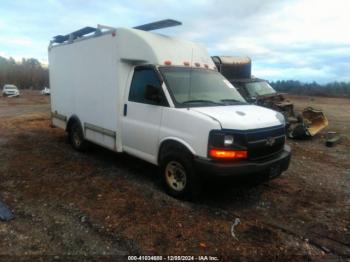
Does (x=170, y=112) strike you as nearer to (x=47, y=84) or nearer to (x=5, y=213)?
(x=5, y=213)

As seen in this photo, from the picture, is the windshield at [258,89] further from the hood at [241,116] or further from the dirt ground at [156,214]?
the hood at [241,116]

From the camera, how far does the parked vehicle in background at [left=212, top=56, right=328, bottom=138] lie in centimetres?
1041

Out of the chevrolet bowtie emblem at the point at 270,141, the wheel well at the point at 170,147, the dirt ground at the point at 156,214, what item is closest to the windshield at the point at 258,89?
the dirt ground at the point at 156,214

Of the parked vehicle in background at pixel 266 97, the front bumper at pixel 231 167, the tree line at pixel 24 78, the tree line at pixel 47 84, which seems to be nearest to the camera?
the front bumper at pixel 231 167

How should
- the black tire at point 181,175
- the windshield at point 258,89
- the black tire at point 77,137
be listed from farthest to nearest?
the windshield at point 258,89
the black tire at point 77,137
the black tire at point 181,175

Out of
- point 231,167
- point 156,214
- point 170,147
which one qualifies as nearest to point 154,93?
point 170,147

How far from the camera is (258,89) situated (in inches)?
457

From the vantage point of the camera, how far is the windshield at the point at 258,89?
11.3m

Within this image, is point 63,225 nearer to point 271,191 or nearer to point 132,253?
point 132,253

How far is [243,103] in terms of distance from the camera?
17.8 feet

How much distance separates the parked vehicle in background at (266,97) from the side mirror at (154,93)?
19.3 ft

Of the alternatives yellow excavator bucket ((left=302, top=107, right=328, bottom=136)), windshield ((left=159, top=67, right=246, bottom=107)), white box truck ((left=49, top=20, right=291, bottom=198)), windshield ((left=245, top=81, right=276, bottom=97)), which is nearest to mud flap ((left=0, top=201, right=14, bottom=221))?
white box truck ((left=49, top=20, right=291, bottom=198))

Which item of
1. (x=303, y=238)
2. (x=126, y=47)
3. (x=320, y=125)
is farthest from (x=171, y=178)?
(x=320, y=125)

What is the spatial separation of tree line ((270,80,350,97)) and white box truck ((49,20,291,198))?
33866mm
